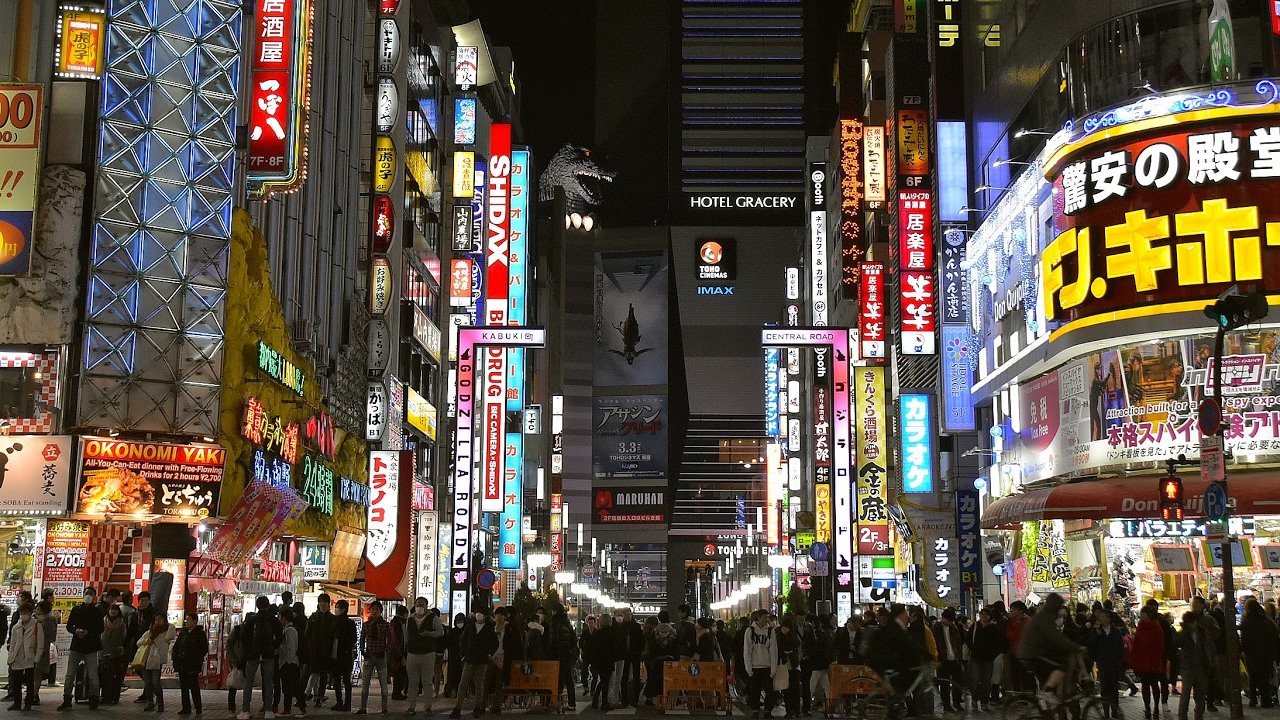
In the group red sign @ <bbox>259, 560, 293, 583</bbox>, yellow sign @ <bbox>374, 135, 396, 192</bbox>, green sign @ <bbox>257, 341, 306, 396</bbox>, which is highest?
yellow sign @ <bbox>374, 135, 396, 192</bbox>

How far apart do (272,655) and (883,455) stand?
33.7m

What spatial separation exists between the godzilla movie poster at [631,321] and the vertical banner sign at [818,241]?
75.4 ft

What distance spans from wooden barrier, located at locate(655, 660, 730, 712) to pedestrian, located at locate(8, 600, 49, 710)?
938 centimetres

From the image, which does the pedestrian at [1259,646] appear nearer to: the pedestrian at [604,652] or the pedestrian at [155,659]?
the pedestrian at [604,652]

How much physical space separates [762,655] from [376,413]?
23.2m

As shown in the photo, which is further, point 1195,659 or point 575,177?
point 575,177

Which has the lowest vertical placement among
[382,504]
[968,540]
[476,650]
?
[476,650]

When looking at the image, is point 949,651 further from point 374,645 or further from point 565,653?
point 374,645

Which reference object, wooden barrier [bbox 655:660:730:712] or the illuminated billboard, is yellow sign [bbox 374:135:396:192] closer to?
the illuminated billboard

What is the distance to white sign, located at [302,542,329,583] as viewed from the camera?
118ft

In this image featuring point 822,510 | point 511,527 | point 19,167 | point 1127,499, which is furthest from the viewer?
point 511,527

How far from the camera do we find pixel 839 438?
1190 inches

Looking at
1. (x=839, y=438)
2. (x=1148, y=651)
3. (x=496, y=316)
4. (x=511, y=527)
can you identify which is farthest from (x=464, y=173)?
(x=1148, y=651)

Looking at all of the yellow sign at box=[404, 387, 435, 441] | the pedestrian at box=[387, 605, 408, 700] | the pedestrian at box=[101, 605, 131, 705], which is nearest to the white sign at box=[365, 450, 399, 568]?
the yellow sign at box=[404, 387, 435, 441]
